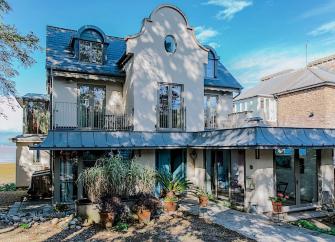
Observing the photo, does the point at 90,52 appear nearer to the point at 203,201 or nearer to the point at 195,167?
the point at 195,167

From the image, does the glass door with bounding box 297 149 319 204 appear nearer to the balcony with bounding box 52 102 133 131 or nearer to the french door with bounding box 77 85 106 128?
the balcony with bounding box 52 102 133 131

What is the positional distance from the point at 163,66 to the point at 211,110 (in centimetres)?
458

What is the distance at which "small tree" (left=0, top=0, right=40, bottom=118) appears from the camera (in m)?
11.5

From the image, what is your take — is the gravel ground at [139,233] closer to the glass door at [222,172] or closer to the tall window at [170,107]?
the glass door at [222,172]

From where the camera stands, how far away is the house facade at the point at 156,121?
12.9 metres

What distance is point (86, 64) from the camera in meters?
16.0

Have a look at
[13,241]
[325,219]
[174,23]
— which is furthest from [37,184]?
[325,219]

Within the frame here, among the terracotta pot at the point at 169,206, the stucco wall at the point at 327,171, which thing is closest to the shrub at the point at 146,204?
the terracotta pot at the point at 169,206

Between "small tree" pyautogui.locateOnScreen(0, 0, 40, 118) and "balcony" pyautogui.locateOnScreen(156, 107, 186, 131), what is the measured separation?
6.86 meters

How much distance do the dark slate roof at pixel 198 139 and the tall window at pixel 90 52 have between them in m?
4.83

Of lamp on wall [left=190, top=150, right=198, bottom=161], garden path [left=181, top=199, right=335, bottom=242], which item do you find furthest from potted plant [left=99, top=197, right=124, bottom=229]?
lamp on wall [left=190, top=150, right=198, bottom=161]

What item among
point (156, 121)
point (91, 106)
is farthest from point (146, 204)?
point (91, 106)

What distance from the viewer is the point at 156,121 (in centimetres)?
1570

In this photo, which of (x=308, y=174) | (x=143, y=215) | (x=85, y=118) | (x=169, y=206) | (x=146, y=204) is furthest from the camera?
(x=85, y=118)
